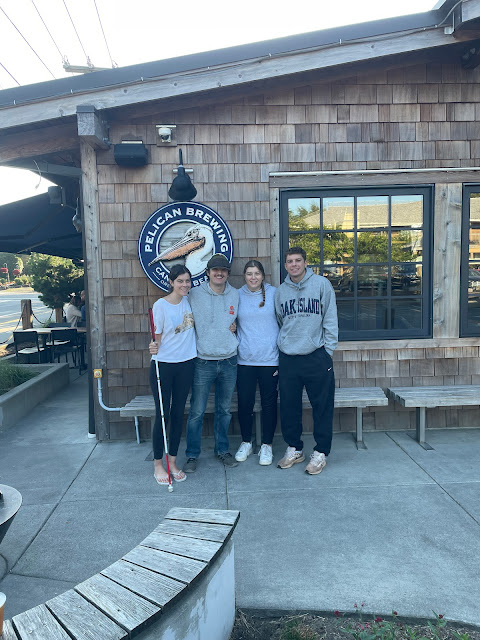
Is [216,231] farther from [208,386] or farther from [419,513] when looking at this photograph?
[419,513]

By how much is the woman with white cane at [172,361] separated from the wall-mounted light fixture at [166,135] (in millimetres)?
1445

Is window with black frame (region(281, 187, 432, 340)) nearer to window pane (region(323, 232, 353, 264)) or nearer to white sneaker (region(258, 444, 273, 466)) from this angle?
window pane (region(323, 232, 353, 264))

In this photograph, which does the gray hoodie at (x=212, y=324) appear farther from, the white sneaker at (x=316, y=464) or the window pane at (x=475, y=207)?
the window pane at (x=475, y=207)

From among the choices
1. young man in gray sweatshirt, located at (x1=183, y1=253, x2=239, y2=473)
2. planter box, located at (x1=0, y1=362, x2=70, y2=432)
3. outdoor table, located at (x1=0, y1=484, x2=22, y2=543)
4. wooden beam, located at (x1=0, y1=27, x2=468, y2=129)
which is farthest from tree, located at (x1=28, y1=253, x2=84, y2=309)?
outdoor table, located at (x1=0, y1=484, x2=22, y2=543)

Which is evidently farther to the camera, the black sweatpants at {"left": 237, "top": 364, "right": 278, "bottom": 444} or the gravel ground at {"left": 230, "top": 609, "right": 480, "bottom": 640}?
the black sweatpants at {"left": 237, "top": 364, "right": 278, "bottom": 444}

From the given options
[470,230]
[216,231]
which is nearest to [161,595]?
[216,231]

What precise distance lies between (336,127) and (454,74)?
3.91 ft

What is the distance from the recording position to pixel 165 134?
433cm

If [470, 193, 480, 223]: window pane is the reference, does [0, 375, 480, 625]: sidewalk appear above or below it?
below

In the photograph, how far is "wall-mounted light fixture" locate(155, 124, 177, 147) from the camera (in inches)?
170

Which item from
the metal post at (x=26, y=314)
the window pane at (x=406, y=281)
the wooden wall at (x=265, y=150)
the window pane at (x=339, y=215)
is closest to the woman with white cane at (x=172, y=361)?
the wooden wall at (x=265, y=150)

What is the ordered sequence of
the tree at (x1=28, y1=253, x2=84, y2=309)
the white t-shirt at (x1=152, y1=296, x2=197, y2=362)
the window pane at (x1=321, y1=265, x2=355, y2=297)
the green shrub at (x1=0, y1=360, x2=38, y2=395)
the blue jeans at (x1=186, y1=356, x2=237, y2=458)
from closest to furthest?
the white t-shirt at (x1=152, y1=296, x2=197, y2=362)
the blue jeans at (x1=186, y1=356, x2=237, y2=458)
the window pane at (x1=321, y1=265, x2=355, y2=297)
the green shrub at (x1=0, y1=360, x2=38, y2=395)
the tree at (x1=28, y1=253, x2=84, y2=309)

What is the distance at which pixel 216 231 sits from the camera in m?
4.47

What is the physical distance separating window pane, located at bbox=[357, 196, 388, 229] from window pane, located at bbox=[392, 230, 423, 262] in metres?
0.19
